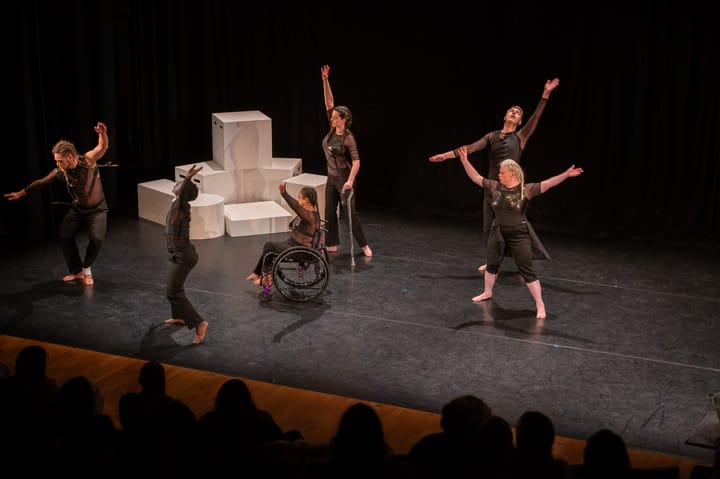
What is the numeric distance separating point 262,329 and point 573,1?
4.54m

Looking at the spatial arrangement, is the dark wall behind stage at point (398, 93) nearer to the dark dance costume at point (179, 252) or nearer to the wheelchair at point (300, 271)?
the wheelchair at point (300, 271)

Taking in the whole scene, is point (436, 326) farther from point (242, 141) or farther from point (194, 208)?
point (242, 141)

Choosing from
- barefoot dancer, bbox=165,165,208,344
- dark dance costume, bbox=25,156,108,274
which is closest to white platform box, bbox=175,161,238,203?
dark dance costume, bbox=25,156,108,274

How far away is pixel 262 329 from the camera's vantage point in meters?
6.68

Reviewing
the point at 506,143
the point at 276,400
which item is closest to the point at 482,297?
the point at 506,143

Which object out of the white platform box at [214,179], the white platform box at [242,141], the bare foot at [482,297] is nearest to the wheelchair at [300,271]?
the bare foot at [482,297]

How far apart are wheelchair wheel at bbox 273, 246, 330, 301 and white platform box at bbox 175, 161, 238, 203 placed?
2157 millimetres

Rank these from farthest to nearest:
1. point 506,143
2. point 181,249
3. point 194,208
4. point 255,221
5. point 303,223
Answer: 1. point 255,221
2. point 194,208
3. point 506,143
4. point 303,223
5. point 181,249

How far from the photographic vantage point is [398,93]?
32.7ft

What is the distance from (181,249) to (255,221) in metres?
2.72

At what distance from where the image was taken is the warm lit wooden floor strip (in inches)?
196

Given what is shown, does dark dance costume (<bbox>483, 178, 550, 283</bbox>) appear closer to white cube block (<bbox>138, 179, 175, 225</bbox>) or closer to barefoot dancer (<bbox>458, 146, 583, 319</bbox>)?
barefoot dancer (<bbox>458, 146, 583, 319</bbox>)

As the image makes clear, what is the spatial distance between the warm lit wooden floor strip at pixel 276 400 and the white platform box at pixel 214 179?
10.7 ft

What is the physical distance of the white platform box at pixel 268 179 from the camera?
9422 millimetres
